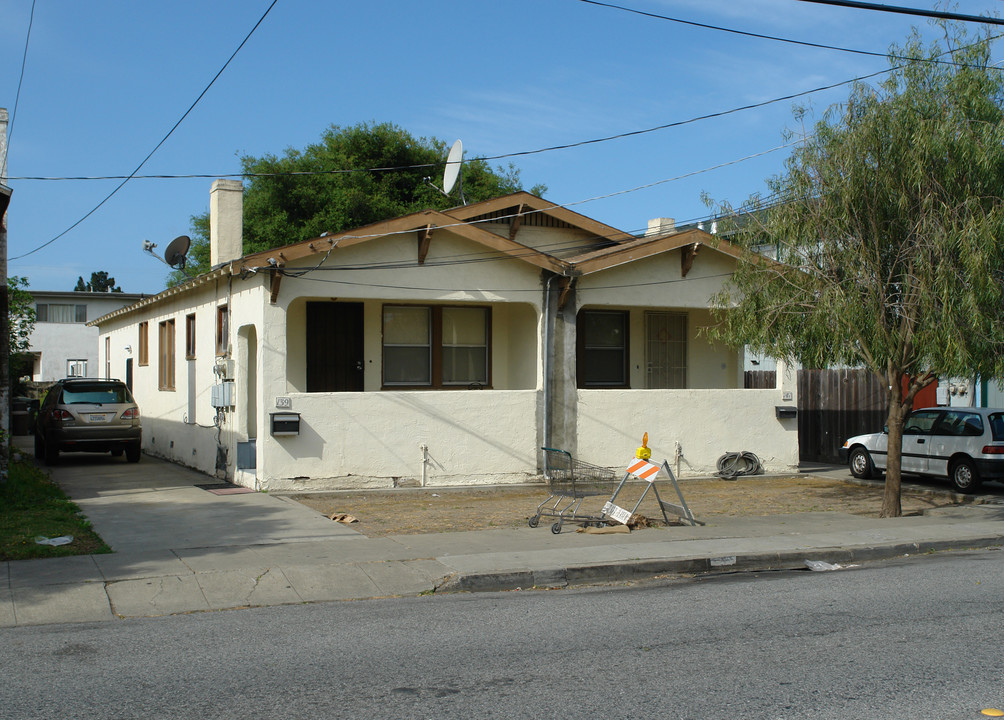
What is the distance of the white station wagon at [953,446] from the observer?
15086mm

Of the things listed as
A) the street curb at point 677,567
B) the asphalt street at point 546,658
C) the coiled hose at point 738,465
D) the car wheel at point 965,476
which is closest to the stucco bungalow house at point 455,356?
the coiled hose at point 738,465

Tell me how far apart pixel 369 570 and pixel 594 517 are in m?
3.37

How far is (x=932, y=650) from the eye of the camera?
6242 millimetres

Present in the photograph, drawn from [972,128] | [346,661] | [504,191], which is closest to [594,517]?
[346,661]

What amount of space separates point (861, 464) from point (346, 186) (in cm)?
2522

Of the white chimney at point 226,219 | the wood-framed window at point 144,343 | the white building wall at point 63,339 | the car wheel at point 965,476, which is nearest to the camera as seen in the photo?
the car wheel at point 965,476

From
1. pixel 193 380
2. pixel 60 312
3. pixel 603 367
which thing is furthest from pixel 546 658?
pixel 60 312

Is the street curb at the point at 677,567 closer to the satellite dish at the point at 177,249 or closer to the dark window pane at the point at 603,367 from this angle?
the dark window pane at the point at 603,367

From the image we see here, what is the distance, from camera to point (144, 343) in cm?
2284

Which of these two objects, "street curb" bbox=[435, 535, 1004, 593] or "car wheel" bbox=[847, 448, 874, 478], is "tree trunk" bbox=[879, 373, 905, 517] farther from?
"car wheel" bbox=[847, 448, 874, 478]

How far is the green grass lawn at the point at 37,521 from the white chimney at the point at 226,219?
17.3 feet

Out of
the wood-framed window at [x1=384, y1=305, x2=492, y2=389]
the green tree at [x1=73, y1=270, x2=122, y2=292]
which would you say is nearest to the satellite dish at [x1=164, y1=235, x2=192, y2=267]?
the wood-framed window at [x1=384, y1=305, x2=492, y2=389]

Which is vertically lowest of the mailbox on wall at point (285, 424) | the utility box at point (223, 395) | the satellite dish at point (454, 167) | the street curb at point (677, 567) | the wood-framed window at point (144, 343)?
the street curb at point (677, 567)

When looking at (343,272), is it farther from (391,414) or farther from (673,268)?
(673,268)
